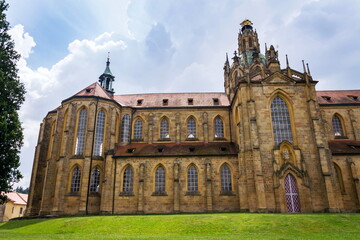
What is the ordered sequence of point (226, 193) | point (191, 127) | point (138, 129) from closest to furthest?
point (226, 193) → point (191, 127) → point (138, 129)

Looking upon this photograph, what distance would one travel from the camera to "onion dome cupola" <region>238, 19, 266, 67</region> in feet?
173

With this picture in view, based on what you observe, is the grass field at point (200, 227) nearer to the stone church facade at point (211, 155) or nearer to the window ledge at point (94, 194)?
the stone church facade at point (211, 155)

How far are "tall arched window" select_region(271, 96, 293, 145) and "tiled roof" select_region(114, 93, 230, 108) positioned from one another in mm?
10375

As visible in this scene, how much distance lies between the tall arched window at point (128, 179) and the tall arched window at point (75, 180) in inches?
221

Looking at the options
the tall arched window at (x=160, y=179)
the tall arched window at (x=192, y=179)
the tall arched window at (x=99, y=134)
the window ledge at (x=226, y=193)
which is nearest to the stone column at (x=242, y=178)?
the window ledge at (x=226, y=193)

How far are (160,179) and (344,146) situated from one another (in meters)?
24.3

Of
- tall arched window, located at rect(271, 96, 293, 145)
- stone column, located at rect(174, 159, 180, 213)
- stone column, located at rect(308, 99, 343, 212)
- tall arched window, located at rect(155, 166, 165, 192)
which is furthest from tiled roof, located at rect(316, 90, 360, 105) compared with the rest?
tall arched window, located at rect(155, 166, 165, 192)

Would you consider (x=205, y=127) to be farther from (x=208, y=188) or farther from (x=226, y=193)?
(x=226, y=193)

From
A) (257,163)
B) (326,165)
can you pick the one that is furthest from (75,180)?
(326,165)

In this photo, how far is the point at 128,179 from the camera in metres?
33.4

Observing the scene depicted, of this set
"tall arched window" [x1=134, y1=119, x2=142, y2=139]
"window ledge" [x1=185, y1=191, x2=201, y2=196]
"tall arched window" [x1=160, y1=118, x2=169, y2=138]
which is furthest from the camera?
"tall arched window" [x1=134, y1=119, x2=142, y2=139]

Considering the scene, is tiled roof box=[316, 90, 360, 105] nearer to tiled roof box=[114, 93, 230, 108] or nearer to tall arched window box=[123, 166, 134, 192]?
tiled roof box=[114, 93, 230, 108]

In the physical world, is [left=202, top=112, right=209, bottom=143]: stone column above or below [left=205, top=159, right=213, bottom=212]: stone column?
above

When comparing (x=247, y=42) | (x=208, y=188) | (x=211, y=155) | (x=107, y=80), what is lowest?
(x=208, y=188)
